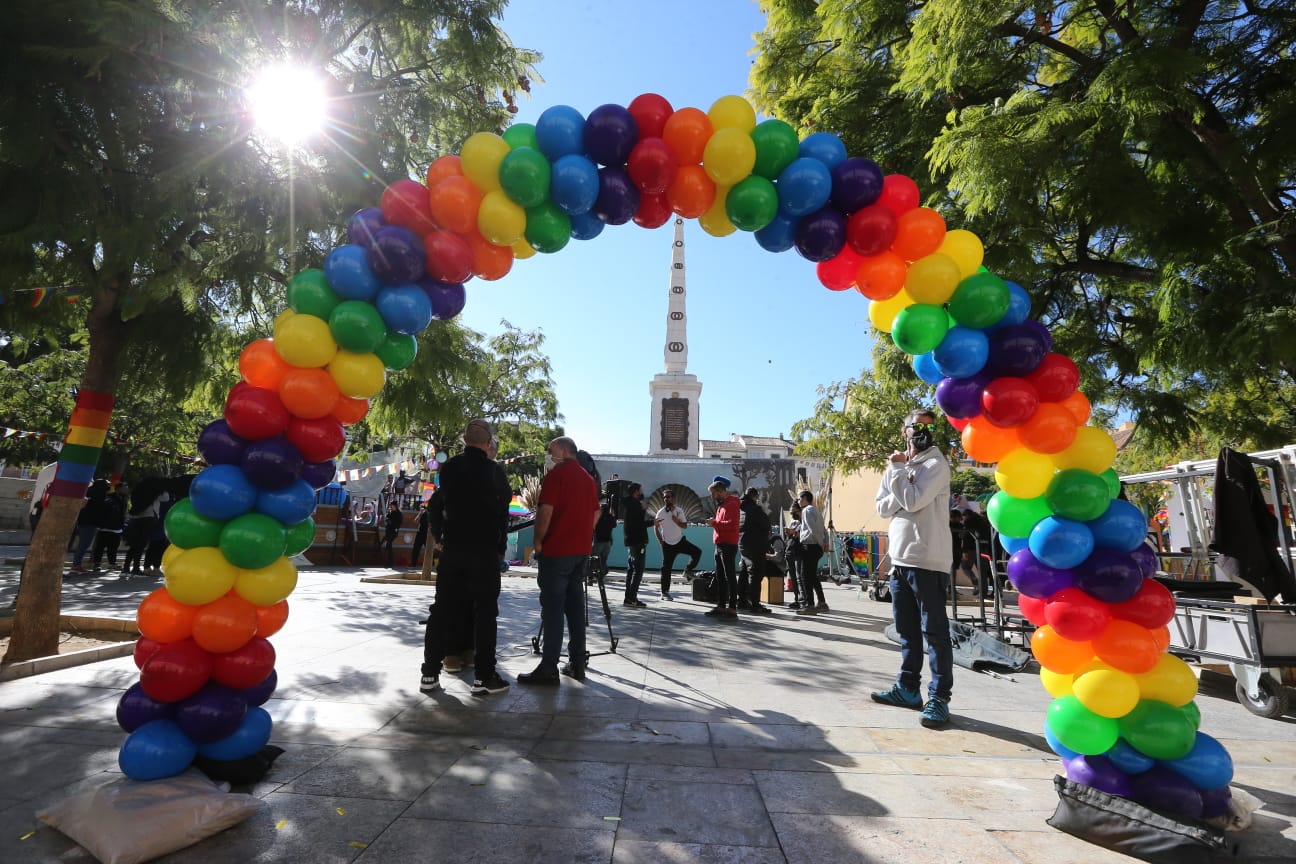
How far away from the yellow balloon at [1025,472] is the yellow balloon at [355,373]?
328 cm

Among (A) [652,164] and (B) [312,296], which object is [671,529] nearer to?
(A) [652,164]

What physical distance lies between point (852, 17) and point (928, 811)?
22.8ft

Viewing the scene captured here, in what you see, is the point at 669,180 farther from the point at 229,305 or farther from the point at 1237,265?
the point at 1237,265

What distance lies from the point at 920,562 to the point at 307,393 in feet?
12.4

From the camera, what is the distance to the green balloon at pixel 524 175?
342 cm

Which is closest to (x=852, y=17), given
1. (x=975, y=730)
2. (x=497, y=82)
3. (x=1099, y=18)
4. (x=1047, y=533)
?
(x=1099, y=18)

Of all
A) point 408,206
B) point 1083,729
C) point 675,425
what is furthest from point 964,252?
point 675,425

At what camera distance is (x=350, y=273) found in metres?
3.35

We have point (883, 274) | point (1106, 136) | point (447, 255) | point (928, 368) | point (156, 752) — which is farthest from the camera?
point (1106, 136)

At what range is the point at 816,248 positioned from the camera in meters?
3.64

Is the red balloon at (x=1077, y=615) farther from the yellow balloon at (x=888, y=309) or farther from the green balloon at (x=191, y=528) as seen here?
the green balloon at (x=191, y=528)

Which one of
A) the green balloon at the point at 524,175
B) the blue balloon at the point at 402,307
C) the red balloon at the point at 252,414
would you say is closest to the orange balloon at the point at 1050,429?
the green balloon at the point at 524,175

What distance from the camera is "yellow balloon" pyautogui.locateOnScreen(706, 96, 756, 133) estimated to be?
11.8 ft

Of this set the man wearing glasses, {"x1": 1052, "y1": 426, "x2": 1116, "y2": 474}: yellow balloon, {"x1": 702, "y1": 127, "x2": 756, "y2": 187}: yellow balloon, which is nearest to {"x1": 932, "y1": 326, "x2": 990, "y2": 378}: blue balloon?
{"x1": 1052, "y1": 426, "x2": 1116, "y2": 474}: yellow balloon
